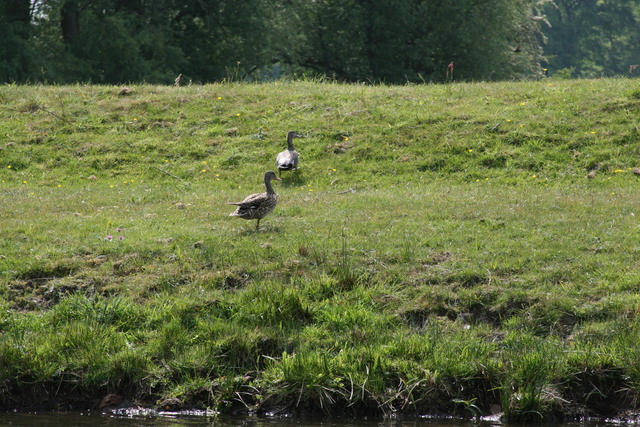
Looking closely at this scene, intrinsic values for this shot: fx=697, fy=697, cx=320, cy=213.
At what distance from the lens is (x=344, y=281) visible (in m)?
9.59

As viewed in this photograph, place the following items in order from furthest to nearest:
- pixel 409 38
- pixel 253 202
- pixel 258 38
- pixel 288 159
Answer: pixel 409 38, pixel 258 38, pixel 288 159, pixel 253 202

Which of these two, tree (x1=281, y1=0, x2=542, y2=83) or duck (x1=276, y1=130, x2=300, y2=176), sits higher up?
tree (x1=281, y1=0, x2=542, y2=83)

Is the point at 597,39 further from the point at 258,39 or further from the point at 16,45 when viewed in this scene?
the point at 16,45

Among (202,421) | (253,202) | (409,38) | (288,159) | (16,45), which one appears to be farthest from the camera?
(409,38)

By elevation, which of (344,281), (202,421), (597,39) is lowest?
(202,421)

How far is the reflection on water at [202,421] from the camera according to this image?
7.23 m

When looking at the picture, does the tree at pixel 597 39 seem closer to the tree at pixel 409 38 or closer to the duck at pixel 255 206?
the tree at pixel 409 38

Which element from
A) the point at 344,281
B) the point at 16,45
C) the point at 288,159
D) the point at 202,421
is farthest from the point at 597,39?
the point at 202,421

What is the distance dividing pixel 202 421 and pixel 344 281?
2.99 m

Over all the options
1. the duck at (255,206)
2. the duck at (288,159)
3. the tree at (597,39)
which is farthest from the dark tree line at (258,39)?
the duck at (255,206)

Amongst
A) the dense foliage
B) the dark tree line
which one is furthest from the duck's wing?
the dense foliage

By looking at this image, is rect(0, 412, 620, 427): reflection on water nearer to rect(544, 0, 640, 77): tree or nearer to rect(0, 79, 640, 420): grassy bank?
rect(0, 79, 640, 420): grassy bank

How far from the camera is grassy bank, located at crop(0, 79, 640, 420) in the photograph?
7754 mm

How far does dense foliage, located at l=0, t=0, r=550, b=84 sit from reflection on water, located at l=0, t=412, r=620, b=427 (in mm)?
26850
